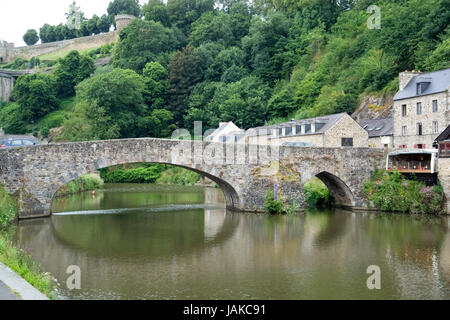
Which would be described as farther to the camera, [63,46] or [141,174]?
[63,46]

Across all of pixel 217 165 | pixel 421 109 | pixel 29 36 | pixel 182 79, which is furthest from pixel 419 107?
pixel 29 36

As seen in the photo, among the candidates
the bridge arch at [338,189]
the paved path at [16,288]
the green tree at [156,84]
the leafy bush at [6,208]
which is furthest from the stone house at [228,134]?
the paved path at [16,288]

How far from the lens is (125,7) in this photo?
303 ft

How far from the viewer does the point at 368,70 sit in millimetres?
40531

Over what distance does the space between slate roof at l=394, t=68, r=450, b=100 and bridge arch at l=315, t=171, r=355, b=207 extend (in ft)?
Result: 27.0

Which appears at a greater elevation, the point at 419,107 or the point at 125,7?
the point at 125,7

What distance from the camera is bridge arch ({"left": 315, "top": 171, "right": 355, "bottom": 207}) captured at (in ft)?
79.2

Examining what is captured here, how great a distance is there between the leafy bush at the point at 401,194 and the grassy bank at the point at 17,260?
55.6 ft

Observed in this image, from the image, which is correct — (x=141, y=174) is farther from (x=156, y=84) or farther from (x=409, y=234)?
(x=409, y=234)

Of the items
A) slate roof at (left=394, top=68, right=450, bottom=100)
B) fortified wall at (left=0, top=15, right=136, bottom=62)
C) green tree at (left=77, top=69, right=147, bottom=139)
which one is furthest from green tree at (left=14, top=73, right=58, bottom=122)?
slate roof at (left=394, top=68, right=450, bottom=100)

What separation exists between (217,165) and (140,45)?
46335mm

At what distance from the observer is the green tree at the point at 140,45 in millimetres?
63031

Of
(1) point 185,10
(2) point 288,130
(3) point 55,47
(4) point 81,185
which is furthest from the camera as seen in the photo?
(3) point 55,47

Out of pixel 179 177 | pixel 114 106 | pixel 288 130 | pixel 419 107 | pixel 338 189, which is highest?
pixel 114 106
